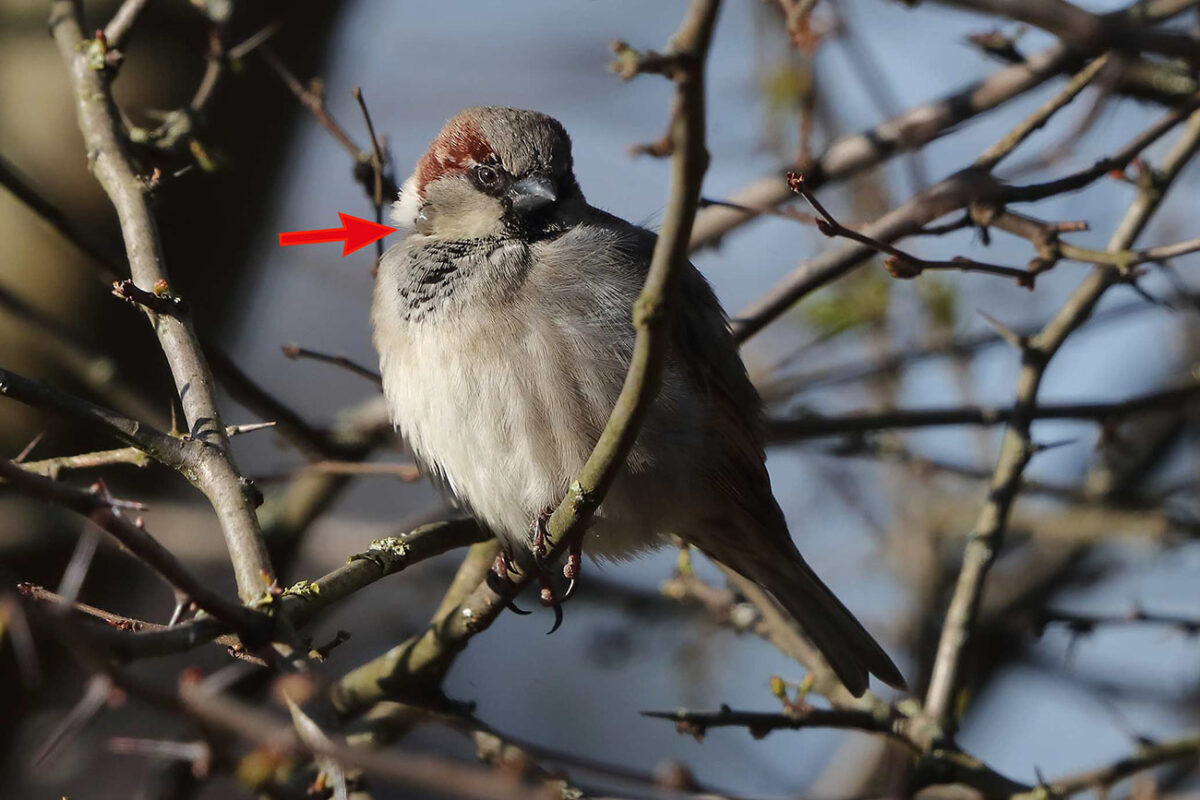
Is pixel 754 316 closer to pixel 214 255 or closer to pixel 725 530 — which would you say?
pixel 725 530

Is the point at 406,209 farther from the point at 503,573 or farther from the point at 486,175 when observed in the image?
the point at 503,573

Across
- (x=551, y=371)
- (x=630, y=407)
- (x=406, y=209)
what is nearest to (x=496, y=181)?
(x=406, y=209)

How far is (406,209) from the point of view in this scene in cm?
412

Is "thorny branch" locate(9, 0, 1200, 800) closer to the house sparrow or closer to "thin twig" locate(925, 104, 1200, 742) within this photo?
"thin twig" locate(925, 104, 1200, 742)

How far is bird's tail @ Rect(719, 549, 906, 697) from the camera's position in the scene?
3.88 m

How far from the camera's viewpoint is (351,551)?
461cm

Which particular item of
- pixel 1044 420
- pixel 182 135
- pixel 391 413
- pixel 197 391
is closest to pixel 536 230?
pixel 391 413

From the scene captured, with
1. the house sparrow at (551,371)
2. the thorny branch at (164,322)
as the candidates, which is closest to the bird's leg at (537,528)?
the house sparrow at (551,371)

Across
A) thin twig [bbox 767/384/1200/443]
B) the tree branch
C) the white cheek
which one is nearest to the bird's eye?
the white cheek

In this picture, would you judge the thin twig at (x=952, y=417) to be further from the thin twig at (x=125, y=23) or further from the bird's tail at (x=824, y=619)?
the thin twig at (x=125, y=23)

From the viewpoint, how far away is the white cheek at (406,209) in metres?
4.06

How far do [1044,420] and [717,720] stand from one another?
158 centimetres

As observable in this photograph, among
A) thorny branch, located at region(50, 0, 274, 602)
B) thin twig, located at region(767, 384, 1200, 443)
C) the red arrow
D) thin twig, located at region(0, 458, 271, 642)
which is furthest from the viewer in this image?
the red arrow

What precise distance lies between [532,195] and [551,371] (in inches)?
26.5
